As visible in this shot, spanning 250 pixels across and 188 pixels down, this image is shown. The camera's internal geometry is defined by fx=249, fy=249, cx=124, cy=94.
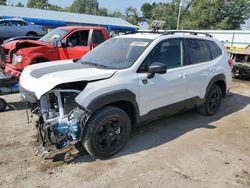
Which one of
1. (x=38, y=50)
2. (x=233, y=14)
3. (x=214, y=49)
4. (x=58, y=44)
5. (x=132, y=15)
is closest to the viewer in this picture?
(x=214, y=49)

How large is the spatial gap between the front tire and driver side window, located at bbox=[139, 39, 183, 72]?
858 mm

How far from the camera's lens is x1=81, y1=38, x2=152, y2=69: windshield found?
4.12m

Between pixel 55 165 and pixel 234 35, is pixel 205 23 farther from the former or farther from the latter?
pixel 55 165

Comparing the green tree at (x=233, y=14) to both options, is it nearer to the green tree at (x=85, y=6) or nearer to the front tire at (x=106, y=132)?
the front tire at (x=106, y=132)

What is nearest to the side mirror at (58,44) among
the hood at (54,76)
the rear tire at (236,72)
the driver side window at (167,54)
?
the hood at (54,76)

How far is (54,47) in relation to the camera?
320 inches

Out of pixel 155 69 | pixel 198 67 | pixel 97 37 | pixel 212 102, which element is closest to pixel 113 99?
pixel 155 69

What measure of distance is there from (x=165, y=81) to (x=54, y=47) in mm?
5011

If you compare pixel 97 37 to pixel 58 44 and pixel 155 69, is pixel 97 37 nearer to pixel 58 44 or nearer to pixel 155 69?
pixel 58 44

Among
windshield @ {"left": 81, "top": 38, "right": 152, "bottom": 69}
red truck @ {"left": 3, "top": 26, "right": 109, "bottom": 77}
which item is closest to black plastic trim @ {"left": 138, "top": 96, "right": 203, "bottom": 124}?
windshield @ {"left": 81, "top": 38, "right": 152, "bottom": 69}

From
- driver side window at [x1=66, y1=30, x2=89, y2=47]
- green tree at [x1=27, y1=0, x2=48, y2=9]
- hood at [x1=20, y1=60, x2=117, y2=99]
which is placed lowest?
hood at [x1=20, y1=60, x2=117, y2=99]

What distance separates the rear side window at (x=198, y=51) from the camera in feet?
16.4

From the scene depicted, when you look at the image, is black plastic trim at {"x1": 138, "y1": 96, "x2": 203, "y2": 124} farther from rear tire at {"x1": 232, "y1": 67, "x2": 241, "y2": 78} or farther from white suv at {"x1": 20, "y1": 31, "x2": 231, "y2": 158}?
rear tire at {"x1": 232, "y1": 67, "x2": 241, "y2": 78}

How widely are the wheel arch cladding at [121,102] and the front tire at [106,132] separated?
138mm
